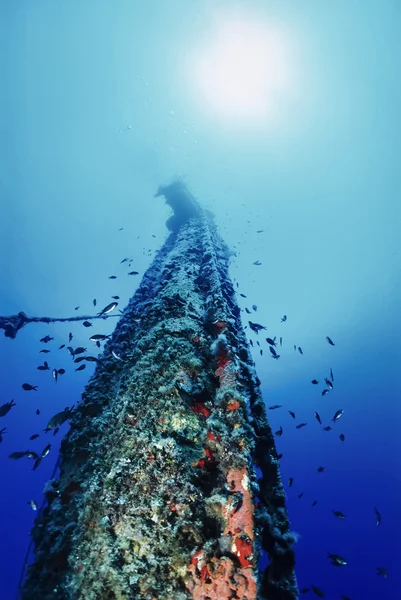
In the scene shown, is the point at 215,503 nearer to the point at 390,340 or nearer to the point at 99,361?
the point at 99,361

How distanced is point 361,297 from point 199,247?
54.8 meters

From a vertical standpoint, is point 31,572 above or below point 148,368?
below

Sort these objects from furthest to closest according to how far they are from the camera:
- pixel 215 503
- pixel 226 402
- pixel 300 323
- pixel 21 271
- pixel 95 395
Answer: pixel 300 323
pixel 21 271
pixel 95 395
pixel 226 402
pixel 215 503

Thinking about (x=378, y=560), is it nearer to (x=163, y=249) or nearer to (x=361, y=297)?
(x=361, y=297)

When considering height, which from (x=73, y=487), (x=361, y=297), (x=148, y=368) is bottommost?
(x=73, y=487)

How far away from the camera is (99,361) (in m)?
4.43

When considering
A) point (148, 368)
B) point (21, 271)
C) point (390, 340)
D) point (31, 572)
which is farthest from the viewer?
point (21, 271)

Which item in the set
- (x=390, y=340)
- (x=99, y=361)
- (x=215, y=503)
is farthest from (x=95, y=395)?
(x=390, y=340)

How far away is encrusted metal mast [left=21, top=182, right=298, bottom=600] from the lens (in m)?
1.82

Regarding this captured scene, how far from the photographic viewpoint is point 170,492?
2164mm

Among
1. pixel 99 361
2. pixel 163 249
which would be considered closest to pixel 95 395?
pixel 99 361

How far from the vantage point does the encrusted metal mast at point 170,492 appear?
182 centimetres

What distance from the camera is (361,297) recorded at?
54250mm

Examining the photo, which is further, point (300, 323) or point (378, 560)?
point (300, 323)
